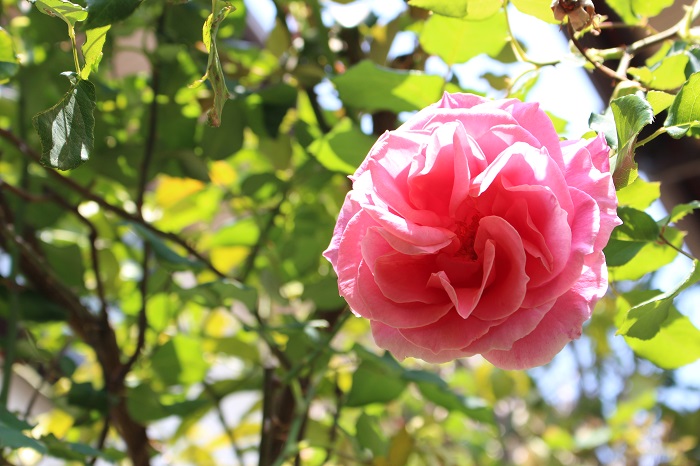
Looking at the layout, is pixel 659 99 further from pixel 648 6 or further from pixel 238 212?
pixel 238 212

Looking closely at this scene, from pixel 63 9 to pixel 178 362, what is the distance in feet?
→ 1.43

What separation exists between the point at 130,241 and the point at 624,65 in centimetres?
67

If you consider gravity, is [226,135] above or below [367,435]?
above

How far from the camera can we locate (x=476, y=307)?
0.27 metres

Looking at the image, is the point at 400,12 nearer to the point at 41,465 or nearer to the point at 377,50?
the point at 377,50

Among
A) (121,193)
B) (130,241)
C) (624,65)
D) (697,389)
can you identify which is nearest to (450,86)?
(624,65)

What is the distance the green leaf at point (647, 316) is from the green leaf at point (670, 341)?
3.0 inches

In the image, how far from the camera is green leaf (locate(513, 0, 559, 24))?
0.35 m

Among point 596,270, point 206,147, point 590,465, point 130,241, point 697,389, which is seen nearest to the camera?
point 596,270

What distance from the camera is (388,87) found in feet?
1.51

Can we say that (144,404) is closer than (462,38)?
No

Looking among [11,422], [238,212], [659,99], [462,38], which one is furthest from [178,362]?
[659,99]

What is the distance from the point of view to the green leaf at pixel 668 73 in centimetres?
38

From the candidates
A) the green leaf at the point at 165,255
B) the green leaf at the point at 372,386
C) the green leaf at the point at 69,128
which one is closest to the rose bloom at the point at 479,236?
the green leaf at the point at 69,128
